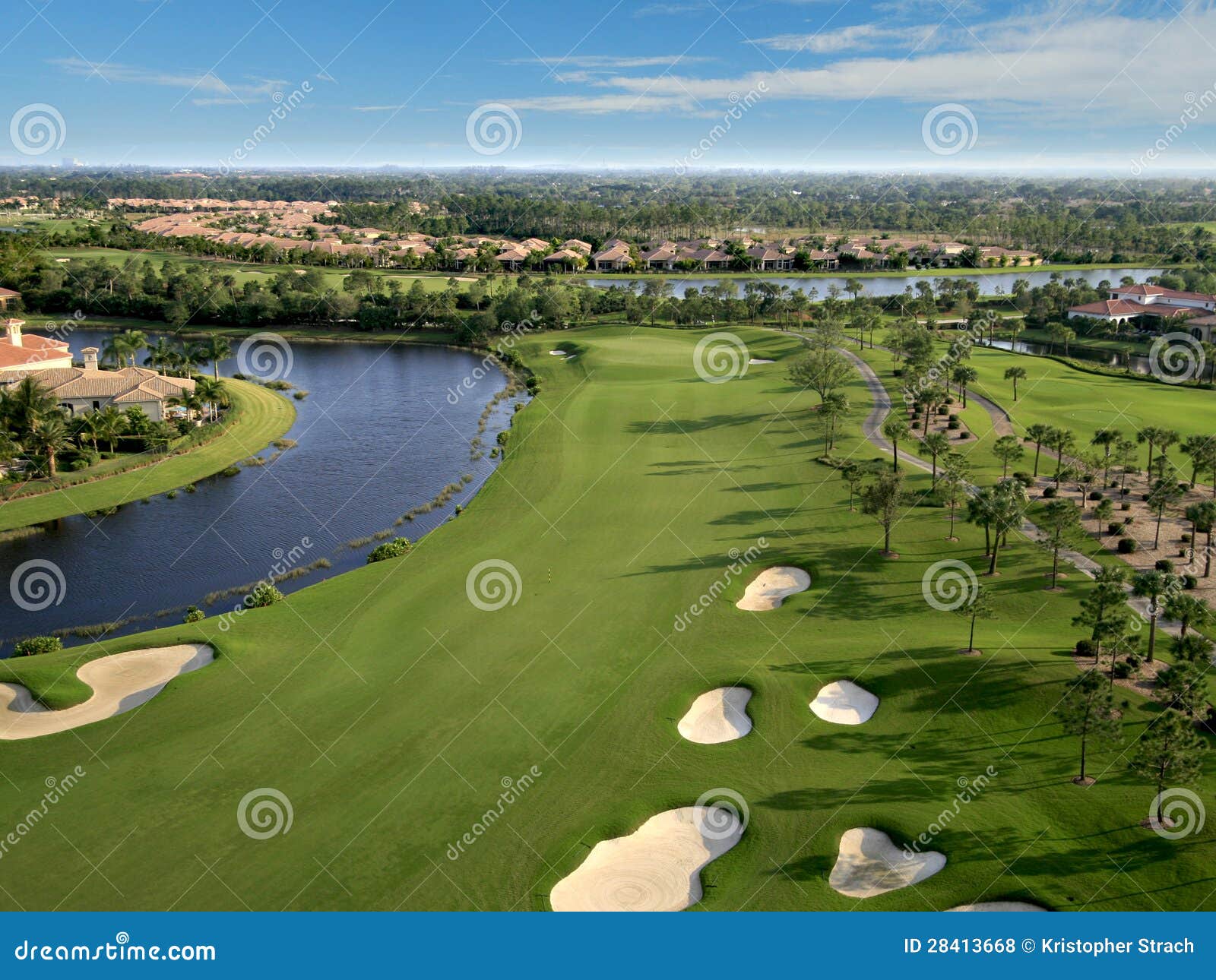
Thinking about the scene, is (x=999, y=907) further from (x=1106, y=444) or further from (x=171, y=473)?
(x=171, y=473)

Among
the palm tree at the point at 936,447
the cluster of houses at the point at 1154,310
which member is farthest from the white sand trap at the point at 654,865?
the cluster of houses at the point at 1154,310

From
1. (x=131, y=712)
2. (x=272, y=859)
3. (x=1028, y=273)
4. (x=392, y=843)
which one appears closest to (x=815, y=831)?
(x=392, y=843)

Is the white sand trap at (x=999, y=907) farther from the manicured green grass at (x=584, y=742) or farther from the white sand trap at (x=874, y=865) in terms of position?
the white sand trap at (x=874, y=865)

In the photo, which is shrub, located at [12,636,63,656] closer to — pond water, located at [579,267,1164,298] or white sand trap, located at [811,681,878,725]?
white sand trap, located at [811,681,878,725]

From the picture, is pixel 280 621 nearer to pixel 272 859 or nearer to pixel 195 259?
pixel 272 859

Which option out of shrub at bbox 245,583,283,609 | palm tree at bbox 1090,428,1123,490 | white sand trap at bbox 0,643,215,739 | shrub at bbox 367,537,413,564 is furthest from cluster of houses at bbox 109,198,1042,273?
white sand trap at bbox 0,643,215,739

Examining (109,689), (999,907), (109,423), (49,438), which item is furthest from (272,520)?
(999,907)

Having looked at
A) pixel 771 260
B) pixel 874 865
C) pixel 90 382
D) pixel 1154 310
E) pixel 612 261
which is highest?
pixel 771 260
